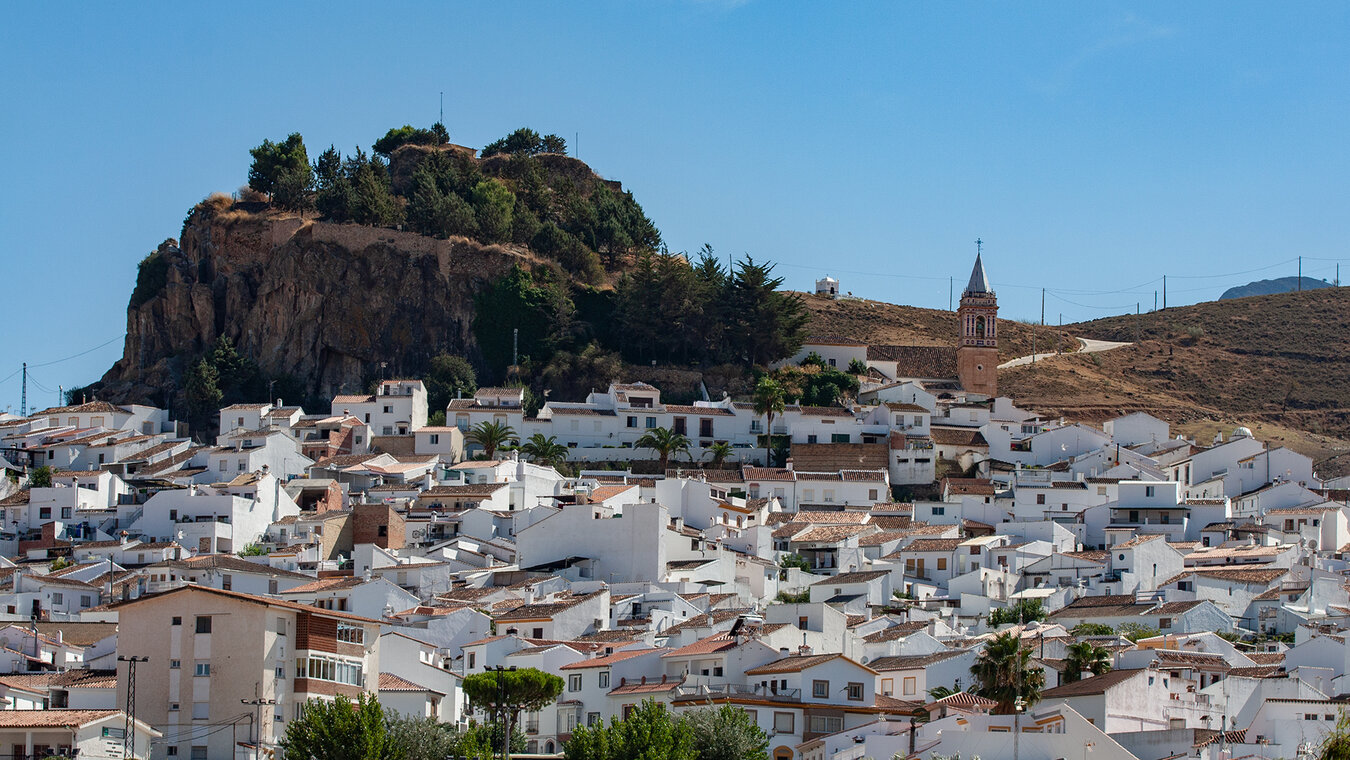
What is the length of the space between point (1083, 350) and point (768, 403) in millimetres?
32200

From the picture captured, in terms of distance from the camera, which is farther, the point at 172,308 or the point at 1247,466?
the point at 172,308

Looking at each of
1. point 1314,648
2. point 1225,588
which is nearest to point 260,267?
point 1225,588

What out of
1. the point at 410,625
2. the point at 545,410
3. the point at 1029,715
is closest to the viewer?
the point at 1029,715

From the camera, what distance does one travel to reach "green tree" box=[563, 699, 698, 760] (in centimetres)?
3375

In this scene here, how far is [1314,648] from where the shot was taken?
40125 mm

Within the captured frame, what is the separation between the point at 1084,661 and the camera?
126 feet

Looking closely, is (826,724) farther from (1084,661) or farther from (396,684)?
(396,684)

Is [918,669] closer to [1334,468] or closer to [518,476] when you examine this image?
[518,476]

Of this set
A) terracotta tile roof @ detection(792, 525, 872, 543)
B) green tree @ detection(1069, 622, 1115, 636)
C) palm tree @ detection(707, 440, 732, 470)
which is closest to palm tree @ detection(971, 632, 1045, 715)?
green tree @ detection(1069, 622, 1115, 636)

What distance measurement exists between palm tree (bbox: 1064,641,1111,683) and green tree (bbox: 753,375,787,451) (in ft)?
106

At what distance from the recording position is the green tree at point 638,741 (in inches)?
1329

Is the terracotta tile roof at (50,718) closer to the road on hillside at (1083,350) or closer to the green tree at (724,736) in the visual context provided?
the green tree at (724,736)

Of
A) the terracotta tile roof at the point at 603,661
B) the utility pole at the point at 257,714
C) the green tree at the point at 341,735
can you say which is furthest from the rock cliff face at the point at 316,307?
the green tree at the point at 341,735

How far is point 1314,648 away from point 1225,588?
10.5 m
